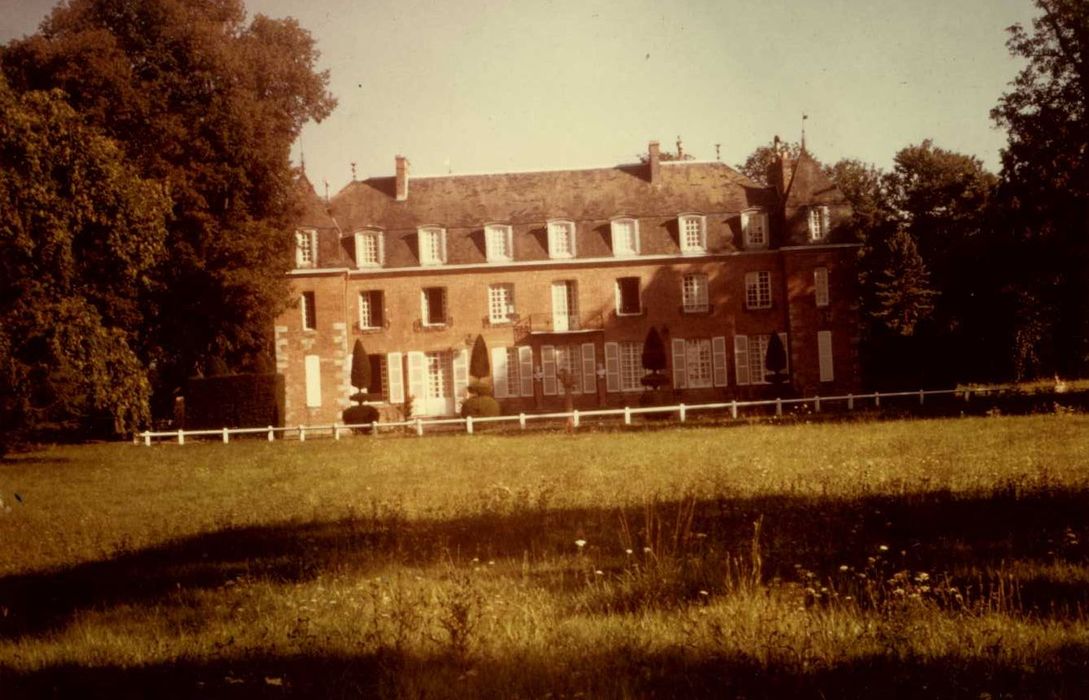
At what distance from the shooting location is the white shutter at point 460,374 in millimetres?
38312

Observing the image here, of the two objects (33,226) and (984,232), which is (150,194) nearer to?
(33,226)

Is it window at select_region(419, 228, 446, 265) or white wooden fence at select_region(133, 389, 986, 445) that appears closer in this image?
white wooden fence at select_region(133, 389, 986, 445)

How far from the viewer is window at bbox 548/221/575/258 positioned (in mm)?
38906

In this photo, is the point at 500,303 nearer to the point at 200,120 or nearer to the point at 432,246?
the point at 432,246

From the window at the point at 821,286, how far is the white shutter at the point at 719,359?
14.4 feet

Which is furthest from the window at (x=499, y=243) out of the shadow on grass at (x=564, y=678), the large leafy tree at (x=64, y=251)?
the shadow on grass at (x=564, y=678)

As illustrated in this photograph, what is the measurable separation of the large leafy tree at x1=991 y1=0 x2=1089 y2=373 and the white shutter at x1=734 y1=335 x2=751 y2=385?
45.4 feet

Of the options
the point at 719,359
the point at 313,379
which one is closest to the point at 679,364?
the point at 719,359

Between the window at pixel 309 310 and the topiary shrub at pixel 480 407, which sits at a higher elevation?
the window at pixel 309 310

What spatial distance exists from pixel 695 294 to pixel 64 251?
26.6 metres

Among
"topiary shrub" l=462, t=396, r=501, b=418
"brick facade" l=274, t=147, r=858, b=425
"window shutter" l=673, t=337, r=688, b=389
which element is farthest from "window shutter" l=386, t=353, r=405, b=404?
"window shutter" l=673, t=337, r=688, b=389

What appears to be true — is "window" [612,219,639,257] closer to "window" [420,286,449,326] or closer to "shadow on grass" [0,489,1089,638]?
"window" [420,286,449,326]

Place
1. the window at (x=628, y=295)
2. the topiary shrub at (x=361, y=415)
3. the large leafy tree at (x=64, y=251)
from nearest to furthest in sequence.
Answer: the large leafy tree at (x=64, y=251), the topiary shrub at (x=361, y=415), the window at (x=628, y=295)

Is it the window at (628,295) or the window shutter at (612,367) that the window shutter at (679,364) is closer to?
the window at (628,295)
